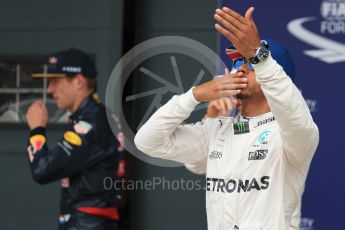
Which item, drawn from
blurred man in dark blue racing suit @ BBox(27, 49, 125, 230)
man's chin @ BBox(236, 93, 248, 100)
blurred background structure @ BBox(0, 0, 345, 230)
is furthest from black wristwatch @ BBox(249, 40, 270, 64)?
blurred background structure @ BBox(0, 0, 345, 230)

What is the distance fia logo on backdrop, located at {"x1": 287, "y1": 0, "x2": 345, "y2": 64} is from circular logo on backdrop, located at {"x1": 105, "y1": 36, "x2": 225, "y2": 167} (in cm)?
97

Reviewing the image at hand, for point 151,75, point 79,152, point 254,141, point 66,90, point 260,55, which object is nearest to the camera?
point 260,55

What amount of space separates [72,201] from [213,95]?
1505 mm

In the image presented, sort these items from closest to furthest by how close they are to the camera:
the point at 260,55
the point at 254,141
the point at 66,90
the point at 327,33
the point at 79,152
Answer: the point at 260,55
the point at 254,141
the point at 79,152
the point at 66,90
the point at 327,33

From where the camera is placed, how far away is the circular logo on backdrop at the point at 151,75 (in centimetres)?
557

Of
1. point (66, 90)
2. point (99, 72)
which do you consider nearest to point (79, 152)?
point (66, 90)

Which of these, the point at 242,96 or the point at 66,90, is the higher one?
the point at 242,96

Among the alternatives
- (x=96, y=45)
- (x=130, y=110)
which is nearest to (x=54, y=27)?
(x=96, y=45)

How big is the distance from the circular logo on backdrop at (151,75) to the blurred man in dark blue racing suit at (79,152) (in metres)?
1.24

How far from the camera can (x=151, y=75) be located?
18.7ft

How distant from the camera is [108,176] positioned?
14.0 feet

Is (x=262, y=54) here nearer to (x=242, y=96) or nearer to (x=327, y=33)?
(x=242, y=96)

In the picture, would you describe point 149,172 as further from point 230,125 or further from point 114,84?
point 230,125

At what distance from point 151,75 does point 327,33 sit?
4.97 feet
